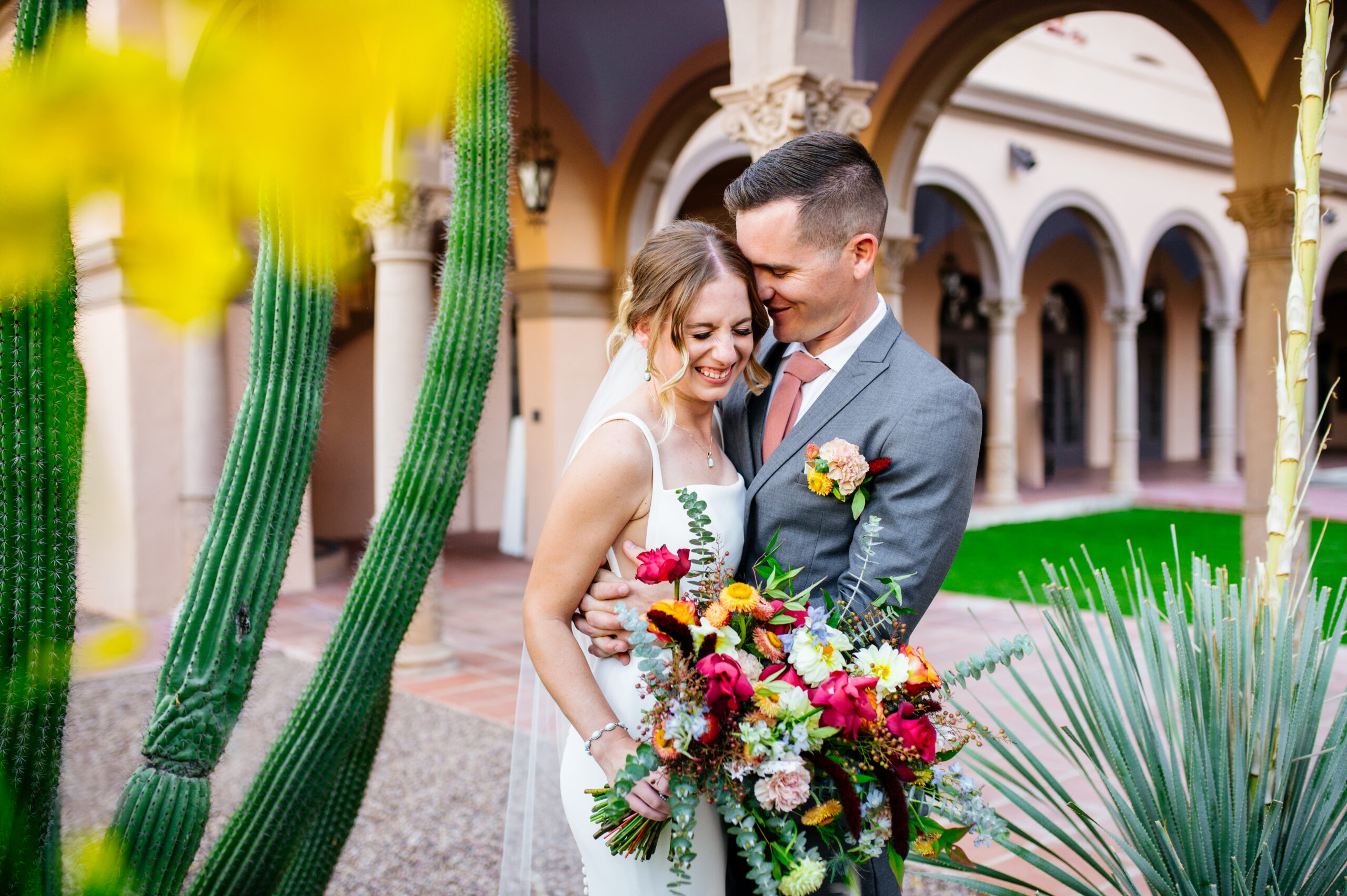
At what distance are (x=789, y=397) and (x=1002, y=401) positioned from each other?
13443mm

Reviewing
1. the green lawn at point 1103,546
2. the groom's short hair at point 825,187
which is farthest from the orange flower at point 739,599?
the green lawn at point 1103,546

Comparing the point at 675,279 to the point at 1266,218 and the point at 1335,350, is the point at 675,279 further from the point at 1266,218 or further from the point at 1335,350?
the point at 1335,350

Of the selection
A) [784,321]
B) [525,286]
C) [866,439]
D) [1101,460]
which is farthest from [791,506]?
[1101,460]

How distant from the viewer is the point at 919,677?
1.57 meters

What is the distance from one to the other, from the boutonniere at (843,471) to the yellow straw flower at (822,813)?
52 cm

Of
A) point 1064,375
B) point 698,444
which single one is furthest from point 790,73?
point 1064,375

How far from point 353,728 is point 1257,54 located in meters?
7.36

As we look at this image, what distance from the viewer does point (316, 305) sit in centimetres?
271

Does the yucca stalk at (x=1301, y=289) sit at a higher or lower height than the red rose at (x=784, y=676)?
higher

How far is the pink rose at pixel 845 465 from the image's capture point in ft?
5.86

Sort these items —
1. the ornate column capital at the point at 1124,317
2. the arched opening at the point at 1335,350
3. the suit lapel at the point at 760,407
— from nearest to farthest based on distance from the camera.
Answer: the suit lapel at the point at 760,407
the ornate column capital at the point at 1124,317
the arched opening at the point at 1335,350

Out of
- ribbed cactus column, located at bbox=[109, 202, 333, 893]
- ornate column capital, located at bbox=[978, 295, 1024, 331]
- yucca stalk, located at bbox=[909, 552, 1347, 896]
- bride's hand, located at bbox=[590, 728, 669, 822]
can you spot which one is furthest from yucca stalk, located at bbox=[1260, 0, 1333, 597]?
ornate column capital, located at bbox=[978, 295, 1024, 331]

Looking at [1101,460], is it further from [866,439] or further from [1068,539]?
[866,439]

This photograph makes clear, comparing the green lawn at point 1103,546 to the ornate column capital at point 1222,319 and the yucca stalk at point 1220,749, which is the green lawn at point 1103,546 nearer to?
the ornate column capital at point 1222,319
